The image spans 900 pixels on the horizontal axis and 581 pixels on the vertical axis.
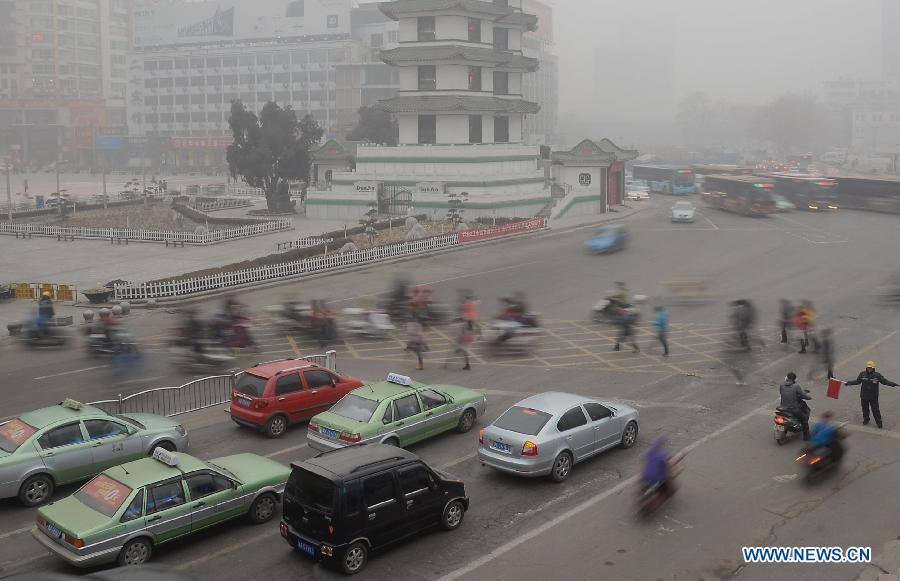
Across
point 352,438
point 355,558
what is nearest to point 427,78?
point 352,438

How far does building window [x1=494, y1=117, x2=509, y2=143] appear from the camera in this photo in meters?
65.4

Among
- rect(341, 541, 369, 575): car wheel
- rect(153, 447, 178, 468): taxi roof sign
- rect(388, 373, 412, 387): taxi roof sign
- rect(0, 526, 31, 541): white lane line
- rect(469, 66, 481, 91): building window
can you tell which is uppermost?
rect(469, 66, 481, 91): building window

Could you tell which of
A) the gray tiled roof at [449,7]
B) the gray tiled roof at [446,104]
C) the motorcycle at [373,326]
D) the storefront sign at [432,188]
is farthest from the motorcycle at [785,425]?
the gray tiled roof at [449,7]

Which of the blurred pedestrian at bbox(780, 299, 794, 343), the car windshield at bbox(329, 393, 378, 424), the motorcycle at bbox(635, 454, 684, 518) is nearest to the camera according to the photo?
the motorcycle at bbox(635, 454, 684, 518)

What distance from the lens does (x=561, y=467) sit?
1347 centimetres

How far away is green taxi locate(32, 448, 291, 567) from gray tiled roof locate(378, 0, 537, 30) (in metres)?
52.5

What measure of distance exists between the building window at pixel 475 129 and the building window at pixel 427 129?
268cm

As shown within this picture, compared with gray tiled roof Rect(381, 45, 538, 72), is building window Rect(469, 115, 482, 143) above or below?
below

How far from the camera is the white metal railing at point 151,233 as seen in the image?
156ft

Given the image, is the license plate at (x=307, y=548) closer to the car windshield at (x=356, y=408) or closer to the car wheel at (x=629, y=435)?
the car windshield at (x=356, y=408)

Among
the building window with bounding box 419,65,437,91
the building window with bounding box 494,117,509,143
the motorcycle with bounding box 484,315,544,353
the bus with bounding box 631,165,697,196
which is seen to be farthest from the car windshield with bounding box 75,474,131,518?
the bus with bounding box 631,165,697,196

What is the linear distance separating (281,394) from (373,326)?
912 cm

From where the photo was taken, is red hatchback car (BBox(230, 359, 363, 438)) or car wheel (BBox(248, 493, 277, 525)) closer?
car wheel (BBox(248, 493, 277, 525))

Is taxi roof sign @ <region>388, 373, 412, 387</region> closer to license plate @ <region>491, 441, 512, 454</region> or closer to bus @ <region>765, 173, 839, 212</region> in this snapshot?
license plate @ <region>491, 441, 512, 454</region>
